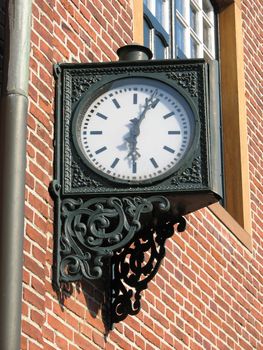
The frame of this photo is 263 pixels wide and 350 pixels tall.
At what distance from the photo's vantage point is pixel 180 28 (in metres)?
11.1

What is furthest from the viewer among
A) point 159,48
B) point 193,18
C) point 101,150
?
point 193,18

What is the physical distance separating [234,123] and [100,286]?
3.97 metres

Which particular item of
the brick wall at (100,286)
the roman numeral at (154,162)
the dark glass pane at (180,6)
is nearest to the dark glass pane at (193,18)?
the dark glass pane at (180,6)

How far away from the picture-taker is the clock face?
7.28m

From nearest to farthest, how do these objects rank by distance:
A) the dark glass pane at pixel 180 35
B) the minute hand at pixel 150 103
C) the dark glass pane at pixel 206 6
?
the minute hand at pixel 150 103, the dark glass pane at pixel 180 35, the dark glass pane at pixel 206 6

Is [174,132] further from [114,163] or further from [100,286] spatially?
[100,286]

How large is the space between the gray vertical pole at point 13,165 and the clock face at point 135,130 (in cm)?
62

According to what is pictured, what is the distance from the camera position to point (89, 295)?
24.8 feet

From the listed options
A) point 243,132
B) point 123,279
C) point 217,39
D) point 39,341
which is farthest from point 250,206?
point 39,341

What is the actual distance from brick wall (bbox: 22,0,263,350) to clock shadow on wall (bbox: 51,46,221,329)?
0.10 metres

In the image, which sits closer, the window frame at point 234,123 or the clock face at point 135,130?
the clock face at point 135,130

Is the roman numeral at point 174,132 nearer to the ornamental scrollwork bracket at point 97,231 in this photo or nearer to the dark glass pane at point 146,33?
the ornamental scrollwork bracket at point 97,231

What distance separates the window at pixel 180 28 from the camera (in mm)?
10297

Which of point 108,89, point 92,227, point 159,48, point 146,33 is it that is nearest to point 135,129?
point 108,89
